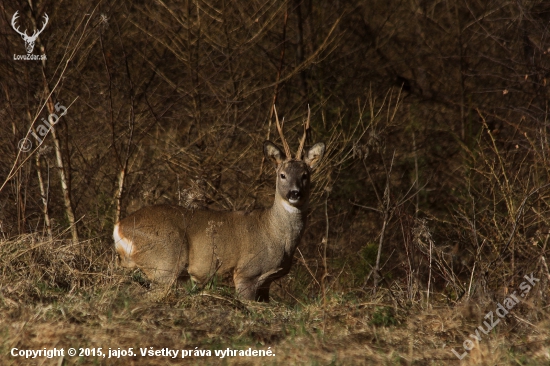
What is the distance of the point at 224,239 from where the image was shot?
24.4ft

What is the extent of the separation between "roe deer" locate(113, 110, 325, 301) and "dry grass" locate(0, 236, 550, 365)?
4.18ft

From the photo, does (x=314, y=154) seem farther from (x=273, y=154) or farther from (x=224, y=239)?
(x=224, y=239)

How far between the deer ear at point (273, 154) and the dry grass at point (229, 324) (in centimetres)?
224

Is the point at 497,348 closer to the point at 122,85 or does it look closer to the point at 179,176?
the point at 179,176

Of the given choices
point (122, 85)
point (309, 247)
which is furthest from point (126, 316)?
point (309, 247)

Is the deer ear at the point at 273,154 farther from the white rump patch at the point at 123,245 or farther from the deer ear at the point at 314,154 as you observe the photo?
the white rump patch at the point at 123,245

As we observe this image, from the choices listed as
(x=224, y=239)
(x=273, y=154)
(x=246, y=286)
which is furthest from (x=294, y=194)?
(x=246, y=286)

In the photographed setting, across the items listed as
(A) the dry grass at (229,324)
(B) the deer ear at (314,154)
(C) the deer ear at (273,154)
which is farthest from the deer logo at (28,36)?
(A) the dry grass at (229,324)

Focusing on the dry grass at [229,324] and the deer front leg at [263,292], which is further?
the deer front leg at [263,292]

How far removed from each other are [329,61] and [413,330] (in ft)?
25.4

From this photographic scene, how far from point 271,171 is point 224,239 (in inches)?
106

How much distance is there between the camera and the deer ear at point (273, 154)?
7.81 metres

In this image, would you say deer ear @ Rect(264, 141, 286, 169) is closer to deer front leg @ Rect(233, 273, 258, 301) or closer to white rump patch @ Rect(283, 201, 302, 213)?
white rump patch @ Rect(283, 201, 302, 213)

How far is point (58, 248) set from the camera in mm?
6039
